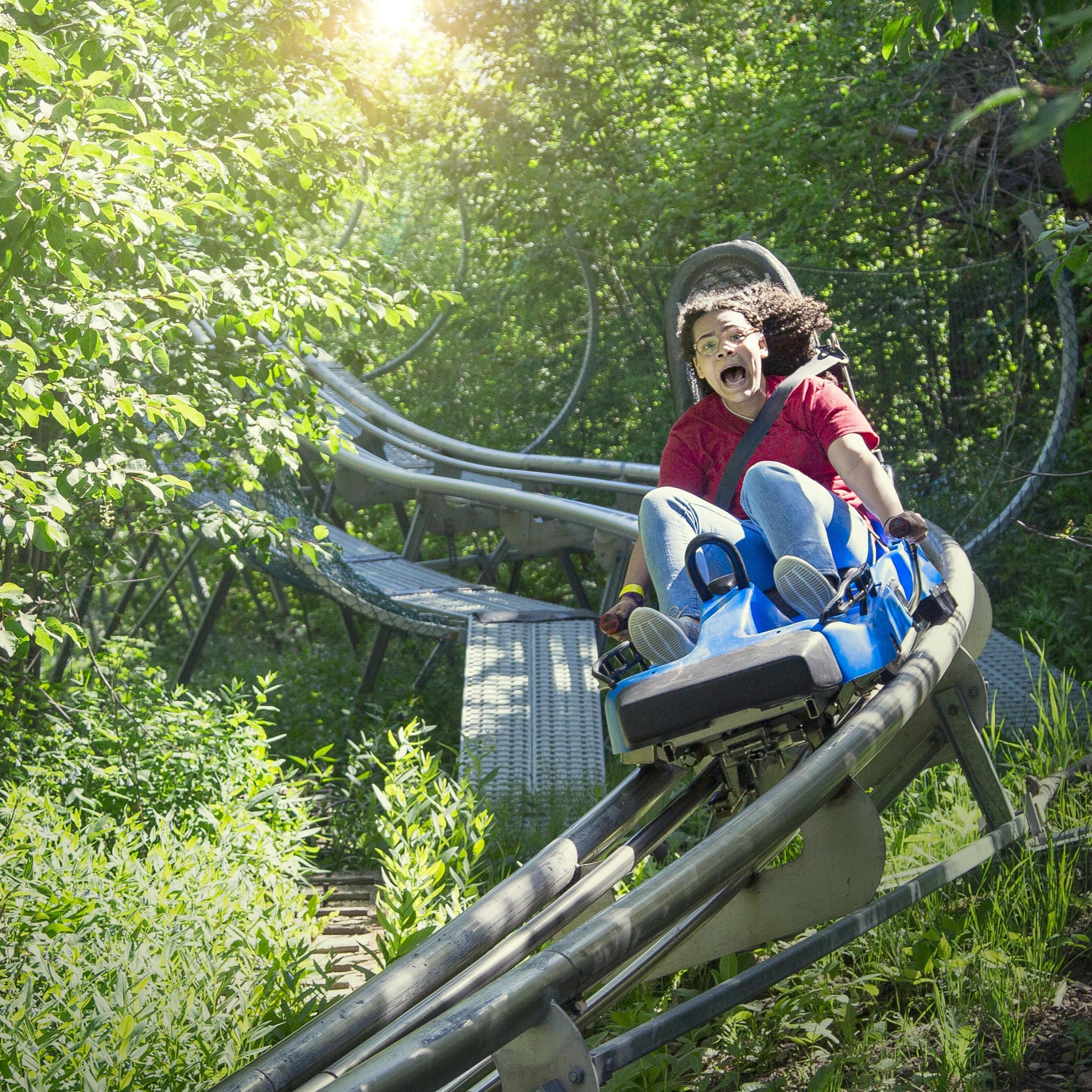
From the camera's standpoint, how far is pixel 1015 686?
13.6 feet

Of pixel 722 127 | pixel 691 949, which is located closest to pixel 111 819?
pixel 691 949

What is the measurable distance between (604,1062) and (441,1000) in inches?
10.4

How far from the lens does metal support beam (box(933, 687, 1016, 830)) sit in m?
2.75

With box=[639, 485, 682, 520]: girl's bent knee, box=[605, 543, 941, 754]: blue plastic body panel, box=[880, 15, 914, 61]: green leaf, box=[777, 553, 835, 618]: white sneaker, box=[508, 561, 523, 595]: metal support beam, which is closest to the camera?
box=[605, 543, 941, 754]: blue plastic body panel

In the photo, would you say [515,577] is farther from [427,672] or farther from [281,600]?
[281,600]

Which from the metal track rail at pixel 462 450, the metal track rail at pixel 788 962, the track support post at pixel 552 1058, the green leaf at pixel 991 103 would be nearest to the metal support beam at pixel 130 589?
the metal track rail at pixel 462 450

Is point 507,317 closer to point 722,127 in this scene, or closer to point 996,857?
point 722,127

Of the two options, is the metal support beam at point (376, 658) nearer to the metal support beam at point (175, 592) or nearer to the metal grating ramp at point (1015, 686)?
the metal support beam at point (175, 592)

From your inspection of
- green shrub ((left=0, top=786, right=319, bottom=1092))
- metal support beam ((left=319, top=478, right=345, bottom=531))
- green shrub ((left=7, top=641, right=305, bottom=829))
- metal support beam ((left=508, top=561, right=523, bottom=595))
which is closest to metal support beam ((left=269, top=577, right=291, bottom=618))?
metal support beam ((left=319, top=478, right=345, bottom=531))

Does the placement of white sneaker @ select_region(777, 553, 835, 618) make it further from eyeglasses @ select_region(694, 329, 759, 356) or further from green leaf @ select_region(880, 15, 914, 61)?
green leaf @ select_region(880, 15, 914, 61)

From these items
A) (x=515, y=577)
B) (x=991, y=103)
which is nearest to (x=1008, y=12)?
(x=991, y=103)

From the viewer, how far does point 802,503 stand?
2.24m

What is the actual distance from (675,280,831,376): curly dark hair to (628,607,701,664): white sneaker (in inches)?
37.6

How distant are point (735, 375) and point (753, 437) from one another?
171mm
